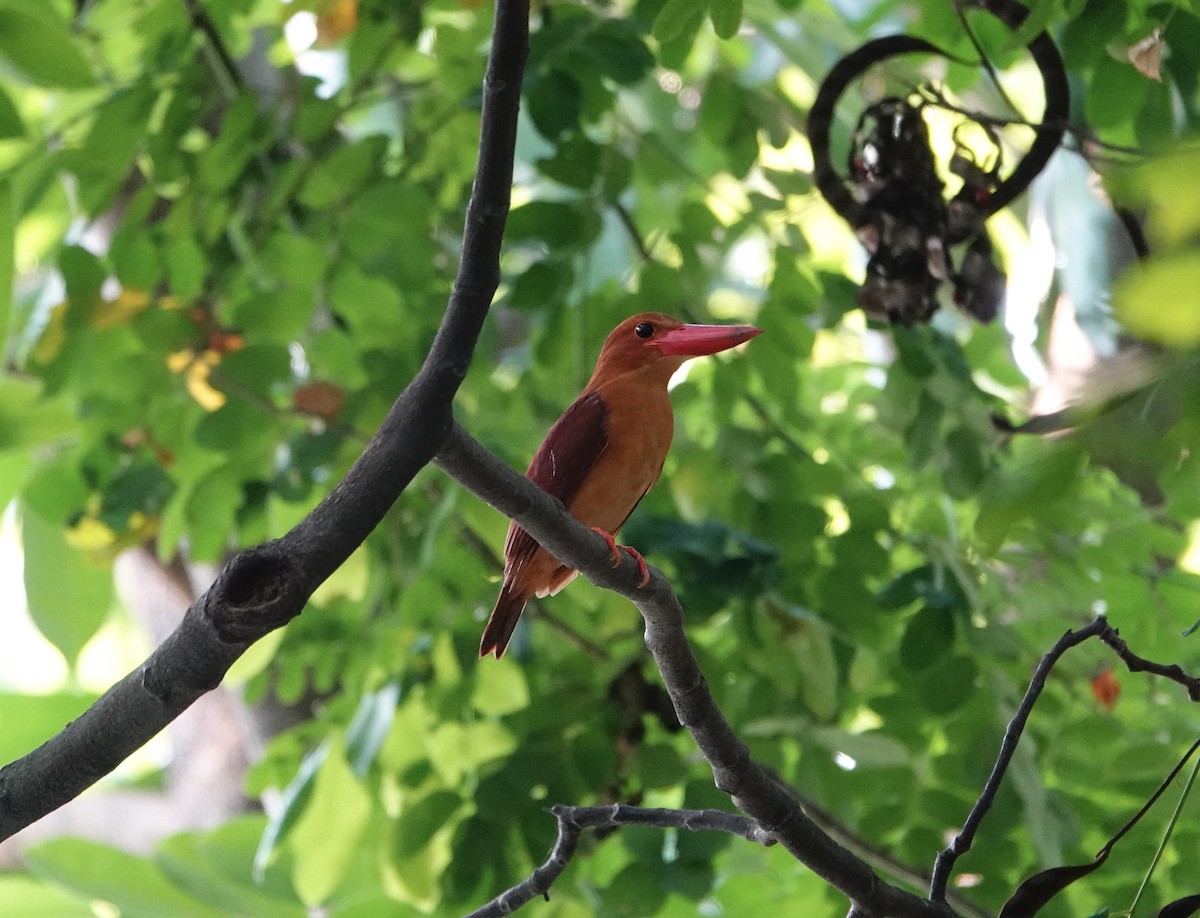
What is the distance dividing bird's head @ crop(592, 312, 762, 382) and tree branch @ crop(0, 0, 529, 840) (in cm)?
116

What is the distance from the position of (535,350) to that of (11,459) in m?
1.78

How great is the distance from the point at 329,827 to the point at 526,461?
1.10 m

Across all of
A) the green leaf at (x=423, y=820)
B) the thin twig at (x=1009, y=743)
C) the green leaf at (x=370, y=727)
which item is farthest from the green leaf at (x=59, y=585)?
the thin twig at (x=1009, y=743)

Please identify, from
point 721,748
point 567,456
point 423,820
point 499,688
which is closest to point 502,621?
point 499,688

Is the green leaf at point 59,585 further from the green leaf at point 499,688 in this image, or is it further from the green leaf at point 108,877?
the green leaf at point 499,688

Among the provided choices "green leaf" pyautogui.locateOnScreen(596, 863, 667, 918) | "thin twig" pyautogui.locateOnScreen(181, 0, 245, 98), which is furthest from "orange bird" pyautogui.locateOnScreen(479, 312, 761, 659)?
"thin twig" pyautogui.locateOnScreen(181, 0, 245, 98)

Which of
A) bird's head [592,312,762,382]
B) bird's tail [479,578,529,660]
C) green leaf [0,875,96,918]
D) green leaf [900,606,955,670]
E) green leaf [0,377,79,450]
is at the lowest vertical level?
green leaf [0,875,96,918]

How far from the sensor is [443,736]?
3.33 meters

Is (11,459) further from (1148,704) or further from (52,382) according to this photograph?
(1148,704)

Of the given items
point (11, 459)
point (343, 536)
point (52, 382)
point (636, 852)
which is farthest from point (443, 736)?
point (343, 536)

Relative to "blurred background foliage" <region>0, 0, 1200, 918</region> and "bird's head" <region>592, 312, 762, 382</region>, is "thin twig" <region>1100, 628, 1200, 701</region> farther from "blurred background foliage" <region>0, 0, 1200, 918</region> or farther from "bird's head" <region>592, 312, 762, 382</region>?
"bird's head" <region>592, 312, 762, 382</region>

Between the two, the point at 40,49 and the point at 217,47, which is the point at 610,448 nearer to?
the point at 40,49

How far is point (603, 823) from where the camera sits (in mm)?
1950

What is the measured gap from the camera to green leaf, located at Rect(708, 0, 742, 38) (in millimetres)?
2227
